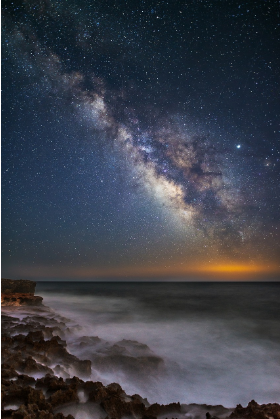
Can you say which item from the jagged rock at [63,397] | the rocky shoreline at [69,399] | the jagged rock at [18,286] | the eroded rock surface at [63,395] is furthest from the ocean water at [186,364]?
the jagged rock at [18,286]

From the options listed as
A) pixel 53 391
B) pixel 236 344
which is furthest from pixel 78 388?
pixel 236 344

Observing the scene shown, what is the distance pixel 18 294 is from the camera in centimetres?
1191

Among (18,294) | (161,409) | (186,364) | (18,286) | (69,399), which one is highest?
(69,399)

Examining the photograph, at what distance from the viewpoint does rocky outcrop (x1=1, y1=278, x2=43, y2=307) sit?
11.0 m

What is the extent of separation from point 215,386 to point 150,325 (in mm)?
5902

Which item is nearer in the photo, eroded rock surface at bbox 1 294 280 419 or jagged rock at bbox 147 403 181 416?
eroded rock surface at bbox 1 294 280 419

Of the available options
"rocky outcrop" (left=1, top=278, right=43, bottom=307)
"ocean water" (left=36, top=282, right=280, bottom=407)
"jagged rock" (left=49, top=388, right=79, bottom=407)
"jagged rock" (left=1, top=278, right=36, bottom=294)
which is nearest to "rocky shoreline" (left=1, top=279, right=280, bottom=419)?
"jagged rock" (left=49, top=388, right=79, bottom=407)

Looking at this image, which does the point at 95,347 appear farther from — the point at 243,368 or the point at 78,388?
the point at 243,368

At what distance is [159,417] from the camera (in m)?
3.27

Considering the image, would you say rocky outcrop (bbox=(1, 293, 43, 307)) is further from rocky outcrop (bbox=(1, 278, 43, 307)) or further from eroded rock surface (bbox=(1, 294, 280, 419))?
eroded rock surface (bbox=(1, 294, 280, 419))

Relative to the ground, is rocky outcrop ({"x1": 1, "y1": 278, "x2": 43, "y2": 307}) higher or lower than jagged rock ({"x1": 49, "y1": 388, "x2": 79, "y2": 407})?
lower

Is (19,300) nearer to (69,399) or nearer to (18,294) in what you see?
(18,294)

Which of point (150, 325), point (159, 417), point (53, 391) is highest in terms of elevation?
point (53, 391)

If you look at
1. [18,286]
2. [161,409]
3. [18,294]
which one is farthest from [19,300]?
[161,409]
